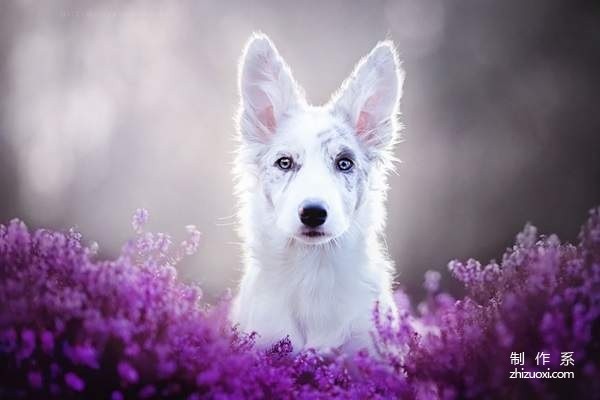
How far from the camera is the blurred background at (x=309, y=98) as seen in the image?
5.38 metres

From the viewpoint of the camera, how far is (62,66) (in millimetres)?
5512

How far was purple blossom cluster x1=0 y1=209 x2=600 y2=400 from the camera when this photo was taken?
276cm

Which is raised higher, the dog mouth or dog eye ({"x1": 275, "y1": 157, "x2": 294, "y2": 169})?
dog eye ({"x1": 275, "y1": 157, "x2": 294, "y2": 169})

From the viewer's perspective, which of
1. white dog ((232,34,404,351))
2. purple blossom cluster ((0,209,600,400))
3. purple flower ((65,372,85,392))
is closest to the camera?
purple flower ((65,372,85,392))

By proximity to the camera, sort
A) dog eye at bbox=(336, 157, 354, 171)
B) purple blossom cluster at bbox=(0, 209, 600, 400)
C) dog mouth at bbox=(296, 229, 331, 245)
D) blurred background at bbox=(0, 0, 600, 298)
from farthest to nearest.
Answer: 1. blurred background at bbox=(0, 0, 600, 298)
2. dog eye at bbox=(336, 157, 354, 171)
3. dog mouth at bbox=(296, 229, 331, 245)
4. purple blossom cluster at bbox=(0, 209, 600, 400)

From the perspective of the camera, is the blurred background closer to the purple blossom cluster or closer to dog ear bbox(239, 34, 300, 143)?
dog ear bbox(239, 34, 300, 143)

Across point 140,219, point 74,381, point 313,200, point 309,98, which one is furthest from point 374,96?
point 74,381

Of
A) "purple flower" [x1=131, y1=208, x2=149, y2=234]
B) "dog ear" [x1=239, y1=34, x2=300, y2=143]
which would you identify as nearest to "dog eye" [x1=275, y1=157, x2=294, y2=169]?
"dog ear" [x1=239, y1=34, x2=300, y2=143]

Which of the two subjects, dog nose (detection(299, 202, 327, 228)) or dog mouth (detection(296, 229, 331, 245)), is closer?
dog nose (detection(299, 202, 327, 228))

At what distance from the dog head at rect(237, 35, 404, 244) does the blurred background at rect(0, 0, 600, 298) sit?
1.90ft

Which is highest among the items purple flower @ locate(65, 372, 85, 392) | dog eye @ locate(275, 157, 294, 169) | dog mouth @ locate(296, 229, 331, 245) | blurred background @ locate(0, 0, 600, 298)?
blurred background @ locate(0, 0, 600, 298)

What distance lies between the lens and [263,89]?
185 inches

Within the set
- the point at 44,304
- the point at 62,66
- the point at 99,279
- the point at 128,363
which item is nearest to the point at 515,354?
the point at 128,363

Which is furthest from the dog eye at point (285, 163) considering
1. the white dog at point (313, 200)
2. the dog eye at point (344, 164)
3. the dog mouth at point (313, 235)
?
the dog mouth at point (313, 235)
